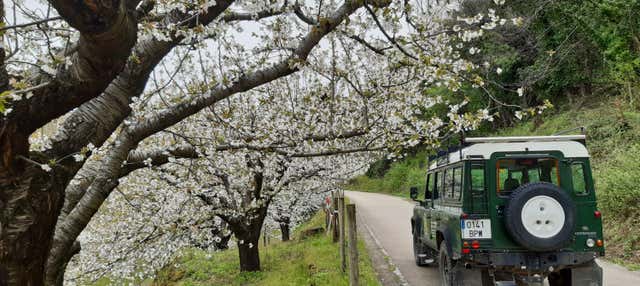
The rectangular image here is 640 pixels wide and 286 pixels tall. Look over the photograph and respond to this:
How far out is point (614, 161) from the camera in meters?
14.9

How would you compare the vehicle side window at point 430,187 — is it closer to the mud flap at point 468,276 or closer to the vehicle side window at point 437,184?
the vehicle side window at point 437,184

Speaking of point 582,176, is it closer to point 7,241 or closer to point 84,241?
point 7,241

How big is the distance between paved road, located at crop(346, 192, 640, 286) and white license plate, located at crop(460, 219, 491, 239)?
2.90 metres

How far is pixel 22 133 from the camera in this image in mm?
3234

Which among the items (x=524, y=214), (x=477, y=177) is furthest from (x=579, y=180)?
(x=477, y=177)

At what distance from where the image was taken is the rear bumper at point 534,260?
250 inches

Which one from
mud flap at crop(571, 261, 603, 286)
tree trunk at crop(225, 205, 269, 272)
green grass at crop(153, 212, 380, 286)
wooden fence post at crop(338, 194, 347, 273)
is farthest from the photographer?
tree trunk at crop(225, 205, 269, 272)

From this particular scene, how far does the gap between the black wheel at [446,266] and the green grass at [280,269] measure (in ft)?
5.04

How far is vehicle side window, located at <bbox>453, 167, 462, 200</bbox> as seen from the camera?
7033 mm

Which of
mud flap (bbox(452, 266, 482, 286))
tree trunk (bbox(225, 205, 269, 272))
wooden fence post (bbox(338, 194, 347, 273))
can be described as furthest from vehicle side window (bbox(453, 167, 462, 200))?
tree trunk (bbox(225, 205, 269, 272))

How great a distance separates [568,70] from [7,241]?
26484 mm

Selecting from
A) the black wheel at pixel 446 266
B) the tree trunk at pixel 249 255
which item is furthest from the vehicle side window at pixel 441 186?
the tree trunk at pixel 249 255

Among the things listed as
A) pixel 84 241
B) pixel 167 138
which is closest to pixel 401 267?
pixel 167 138

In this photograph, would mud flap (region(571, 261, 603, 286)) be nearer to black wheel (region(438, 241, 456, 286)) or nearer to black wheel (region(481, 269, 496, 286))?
black wheel (region(481, 269, 496, 286))
